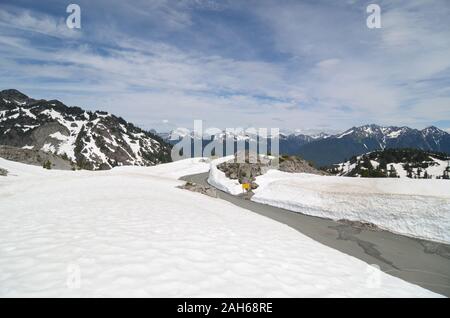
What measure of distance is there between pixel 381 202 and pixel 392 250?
7585mm

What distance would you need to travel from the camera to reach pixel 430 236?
19.6m

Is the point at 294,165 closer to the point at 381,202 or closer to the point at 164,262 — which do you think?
the point at 381,202

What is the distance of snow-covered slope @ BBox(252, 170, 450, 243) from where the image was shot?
20359mm

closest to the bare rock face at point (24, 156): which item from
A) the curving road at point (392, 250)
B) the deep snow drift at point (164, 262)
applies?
the deep snow drift at point (164, 262)

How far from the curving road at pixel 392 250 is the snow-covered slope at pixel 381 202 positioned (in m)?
1.37

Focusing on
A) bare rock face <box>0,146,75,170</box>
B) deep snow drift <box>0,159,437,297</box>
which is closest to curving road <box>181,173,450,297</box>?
deep snow drift <box>0,159,437,297</box>

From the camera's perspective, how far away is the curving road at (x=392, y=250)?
13.4 metres

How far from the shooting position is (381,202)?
78.7ft

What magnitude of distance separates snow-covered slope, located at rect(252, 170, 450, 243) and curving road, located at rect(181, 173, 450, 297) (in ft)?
4.49

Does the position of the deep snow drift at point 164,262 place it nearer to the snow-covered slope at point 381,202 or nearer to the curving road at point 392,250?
the curving road at point 392,250

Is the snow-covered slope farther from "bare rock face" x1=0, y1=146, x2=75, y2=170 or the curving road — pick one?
"bare rock face" x1=0, y1=146, x2=75, y2=170
